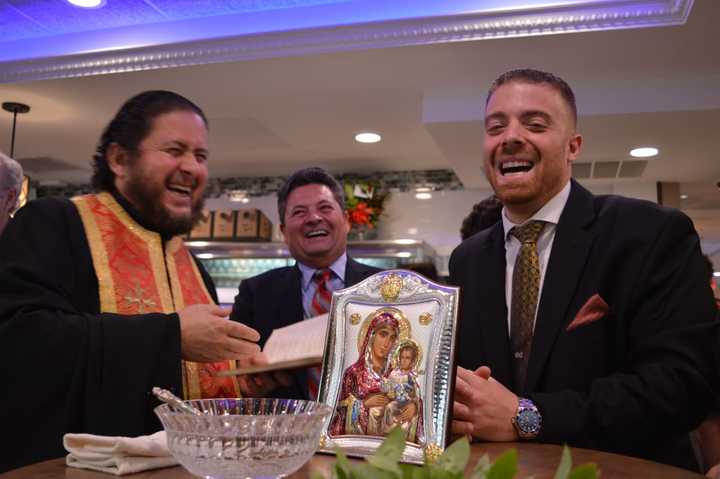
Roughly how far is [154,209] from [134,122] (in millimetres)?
280

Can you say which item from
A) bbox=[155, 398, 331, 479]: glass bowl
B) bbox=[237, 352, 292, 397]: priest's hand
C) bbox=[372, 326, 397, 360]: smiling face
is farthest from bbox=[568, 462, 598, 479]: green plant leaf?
bbox=[237, 352, 292, 397]: priest's hand

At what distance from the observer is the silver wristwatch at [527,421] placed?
4.70 feet

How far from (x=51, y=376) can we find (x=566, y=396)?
1.20 metres

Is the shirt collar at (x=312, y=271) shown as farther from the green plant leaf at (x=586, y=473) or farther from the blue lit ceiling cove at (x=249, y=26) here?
the green plant leaf at (x=586, y=473)

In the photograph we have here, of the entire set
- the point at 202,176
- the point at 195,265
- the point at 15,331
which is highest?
the point at 202,176

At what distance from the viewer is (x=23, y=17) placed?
4.82 metres

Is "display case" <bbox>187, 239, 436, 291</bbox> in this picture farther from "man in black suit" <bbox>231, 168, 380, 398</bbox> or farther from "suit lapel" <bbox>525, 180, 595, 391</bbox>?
"suit lapel" <bbox>525, 180, 595, 391</bbox>

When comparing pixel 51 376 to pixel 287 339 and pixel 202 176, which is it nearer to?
pixel 287 339

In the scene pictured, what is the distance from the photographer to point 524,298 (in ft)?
5.82

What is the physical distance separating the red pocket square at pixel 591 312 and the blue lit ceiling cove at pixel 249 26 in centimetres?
280

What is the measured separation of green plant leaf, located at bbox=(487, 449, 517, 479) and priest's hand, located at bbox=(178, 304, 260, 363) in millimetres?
1175

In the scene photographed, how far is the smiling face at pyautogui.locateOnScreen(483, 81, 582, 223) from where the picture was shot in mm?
1870

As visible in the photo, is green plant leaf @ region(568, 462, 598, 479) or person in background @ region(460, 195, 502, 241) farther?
person in background @ region(460, 195, 502, 241)

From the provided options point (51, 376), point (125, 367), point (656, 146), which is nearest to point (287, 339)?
point (125, 367)
